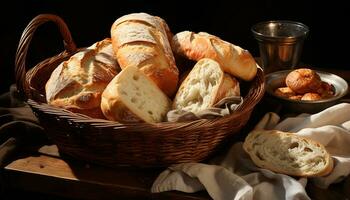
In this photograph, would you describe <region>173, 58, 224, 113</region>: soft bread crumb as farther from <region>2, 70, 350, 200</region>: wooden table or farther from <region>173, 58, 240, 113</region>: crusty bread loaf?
<region>2, 70, 350, 200</region>: wooden table

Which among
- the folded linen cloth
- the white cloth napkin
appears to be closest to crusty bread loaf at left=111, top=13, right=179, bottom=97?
the folded linen cloth

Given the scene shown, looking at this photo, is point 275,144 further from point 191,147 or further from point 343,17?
point 343,17

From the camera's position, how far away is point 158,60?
1252 mm

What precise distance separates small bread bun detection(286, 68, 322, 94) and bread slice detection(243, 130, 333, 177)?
10.9 inches

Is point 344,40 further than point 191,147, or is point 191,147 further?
point 344,40

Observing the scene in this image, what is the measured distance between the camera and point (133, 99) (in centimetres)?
112

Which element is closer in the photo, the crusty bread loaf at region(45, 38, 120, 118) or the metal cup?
the crusty bread loaf at region(45, 38, 120, 118)

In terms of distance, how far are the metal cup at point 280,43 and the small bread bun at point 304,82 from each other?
188 mm

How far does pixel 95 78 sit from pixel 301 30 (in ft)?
2.82

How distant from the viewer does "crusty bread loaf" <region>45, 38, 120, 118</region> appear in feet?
3.84

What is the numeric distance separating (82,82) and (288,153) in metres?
0.57

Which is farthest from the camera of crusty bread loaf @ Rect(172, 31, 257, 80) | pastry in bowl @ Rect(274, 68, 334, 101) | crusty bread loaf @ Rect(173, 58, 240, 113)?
pastry in bowl @ Rect(274, 68, 334, 101)

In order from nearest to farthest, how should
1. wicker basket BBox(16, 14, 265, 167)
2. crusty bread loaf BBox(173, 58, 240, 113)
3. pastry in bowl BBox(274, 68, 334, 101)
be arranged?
wicker basket BBox(16, 14, 265, 167), crusty bread loaf BBox(173, 58, 240, 113), pastry in bowl BBox(274, 68, 334, 101)

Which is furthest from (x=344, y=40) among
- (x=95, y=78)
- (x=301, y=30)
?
(x=95, y=78)
